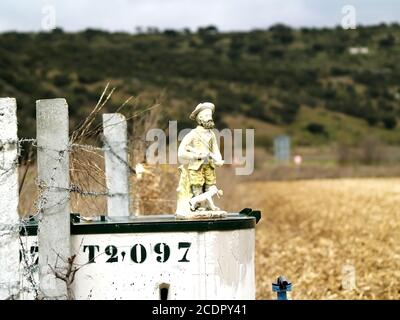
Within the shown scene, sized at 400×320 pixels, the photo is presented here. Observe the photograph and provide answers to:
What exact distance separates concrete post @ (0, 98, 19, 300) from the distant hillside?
55.0 meters

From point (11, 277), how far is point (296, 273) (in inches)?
389

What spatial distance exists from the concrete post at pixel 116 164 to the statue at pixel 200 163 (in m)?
2.65

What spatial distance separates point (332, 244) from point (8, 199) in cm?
1517

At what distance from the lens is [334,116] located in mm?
94125

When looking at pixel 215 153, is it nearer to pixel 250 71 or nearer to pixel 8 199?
pixel 8 199

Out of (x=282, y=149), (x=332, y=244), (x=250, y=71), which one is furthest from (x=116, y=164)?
(x=250, y=71)

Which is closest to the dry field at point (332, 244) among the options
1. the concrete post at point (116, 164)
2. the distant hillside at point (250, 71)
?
the concrete post at point (116, 164)

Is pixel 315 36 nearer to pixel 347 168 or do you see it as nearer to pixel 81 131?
pixel 347 168

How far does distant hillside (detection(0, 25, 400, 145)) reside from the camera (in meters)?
80.4

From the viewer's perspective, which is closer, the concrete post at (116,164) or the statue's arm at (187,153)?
the statue's arm at (187,153)

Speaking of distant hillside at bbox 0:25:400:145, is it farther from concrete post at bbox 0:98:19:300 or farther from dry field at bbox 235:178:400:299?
concrete post at bbox 0:98:19:300

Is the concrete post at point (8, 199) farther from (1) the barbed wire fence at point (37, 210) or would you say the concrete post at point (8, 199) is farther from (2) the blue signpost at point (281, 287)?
(2) the blue signpost at point (281, 287)

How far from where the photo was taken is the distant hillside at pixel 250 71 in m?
80.4

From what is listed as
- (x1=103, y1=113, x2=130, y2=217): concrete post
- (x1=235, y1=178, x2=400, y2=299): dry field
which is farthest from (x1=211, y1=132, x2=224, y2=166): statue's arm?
(x1=235, y1=178, x2=400, y2=299): dry field
